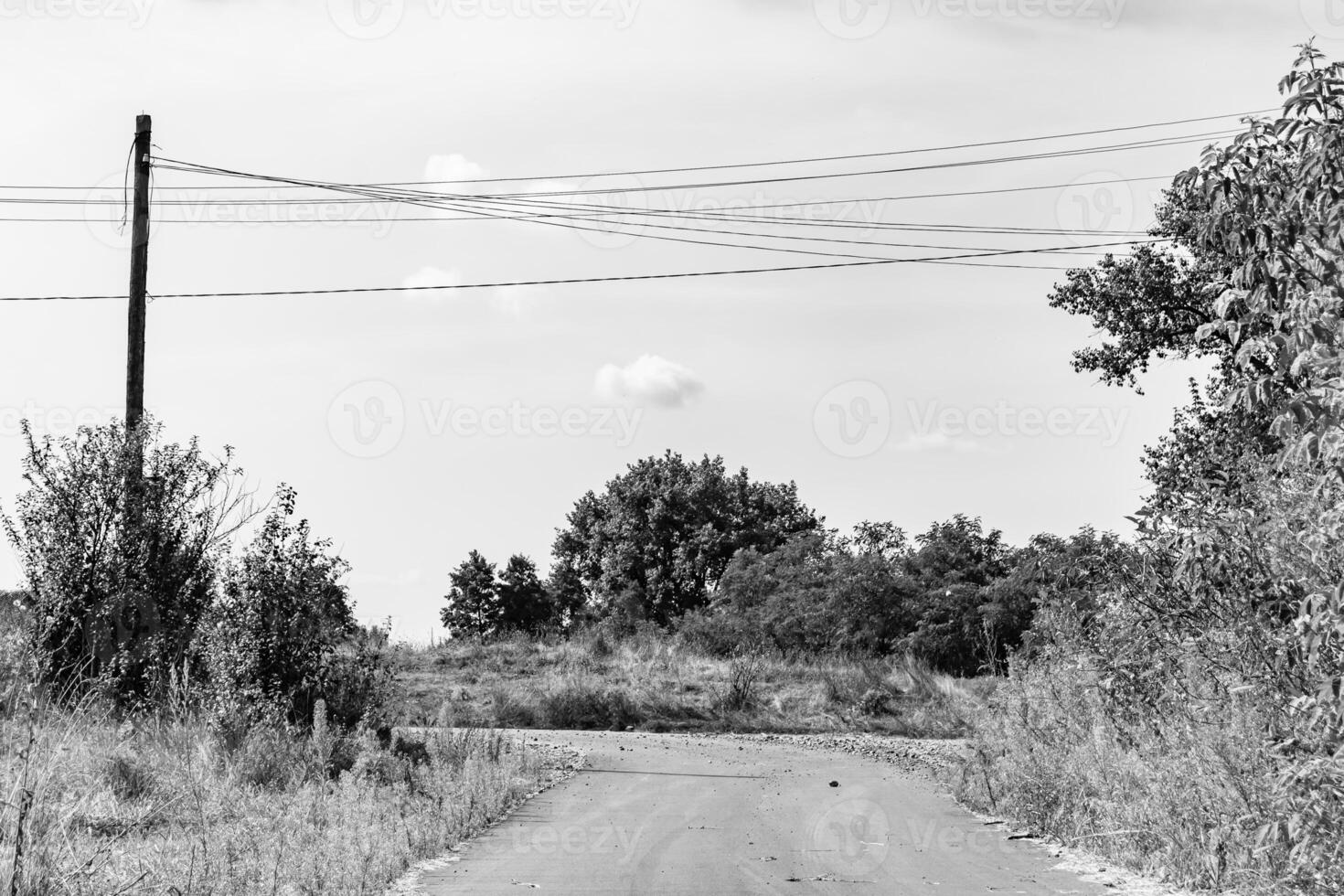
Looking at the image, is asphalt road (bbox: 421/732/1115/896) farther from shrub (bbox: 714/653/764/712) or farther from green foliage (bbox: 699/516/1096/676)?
green foliage (bbox: 699/516/1096/676)

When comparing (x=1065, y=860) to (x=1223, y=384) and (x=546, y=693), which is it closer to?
(x=1223, y=384)

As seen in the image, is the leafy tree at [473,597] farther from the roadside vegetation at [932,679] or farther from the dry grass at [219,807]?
the dry grass at [219,807]

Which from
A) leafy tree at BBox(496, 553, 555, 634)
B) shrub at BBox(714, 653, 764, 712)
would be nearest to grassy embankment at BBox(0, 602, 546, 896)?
shrub at BBox(714, 653, 764, 712)

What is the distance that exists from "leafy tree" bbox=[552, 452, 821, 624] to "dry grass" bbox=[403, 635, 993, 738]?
2822 centimetres

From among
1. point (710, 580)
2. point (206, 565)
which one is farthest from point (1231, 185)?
point (710, 580)

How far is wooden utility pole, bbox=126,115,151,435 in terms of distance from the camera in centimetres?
1856

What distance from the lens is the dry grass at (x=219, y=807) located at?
7250 mm

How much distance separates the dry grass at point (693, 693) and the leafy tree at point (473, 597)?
37419mm

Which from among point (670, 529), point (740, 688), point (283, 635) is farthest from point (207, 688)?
point (670, 529)

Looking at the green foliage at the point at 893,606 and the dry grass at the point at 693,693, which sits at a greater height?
the green foliage at the point at 893,606

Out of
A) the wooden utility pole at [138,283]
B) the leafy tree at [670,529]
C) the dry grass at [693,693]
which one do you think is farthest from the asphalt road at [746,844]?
the leafy tree at [670,529]

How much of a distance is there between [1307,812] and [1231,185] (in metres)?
3.40

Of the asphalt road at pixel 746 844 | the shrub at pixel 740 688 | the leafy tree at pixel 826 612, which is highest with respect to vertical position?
the leafy tree at pixel 826 612

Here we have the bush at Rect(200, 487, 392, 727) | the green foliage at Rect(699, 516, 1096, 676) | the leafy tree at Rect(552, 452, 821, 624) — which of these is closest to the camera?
the bush at Rect(200, 487, 392, 727)
